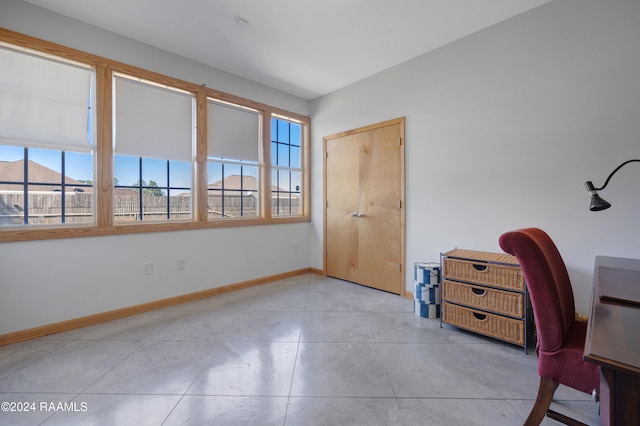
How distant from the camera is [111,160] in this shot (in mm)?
2648

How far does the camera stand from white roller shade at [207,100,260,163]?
340 cm

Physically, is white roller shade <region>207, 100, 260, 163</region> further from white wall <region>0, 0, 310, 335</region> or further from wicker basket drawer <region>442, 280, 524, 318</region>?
wicker basket drawer <region>442, 280, 524, 318</region>

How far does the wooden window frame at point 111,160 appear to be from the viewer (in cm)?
229

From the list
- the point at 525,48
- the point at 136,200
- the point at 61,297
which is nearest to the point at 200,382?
the point at 61,297

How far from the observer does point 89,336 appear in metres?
2.30

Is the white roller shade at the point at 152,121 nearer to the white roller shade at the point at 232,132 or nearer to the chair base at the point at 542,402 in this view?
the white roller shade at the point at 232,132

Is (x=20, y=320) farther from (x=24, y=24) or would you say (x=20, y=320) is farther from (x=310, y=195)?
(x=310, y=195)

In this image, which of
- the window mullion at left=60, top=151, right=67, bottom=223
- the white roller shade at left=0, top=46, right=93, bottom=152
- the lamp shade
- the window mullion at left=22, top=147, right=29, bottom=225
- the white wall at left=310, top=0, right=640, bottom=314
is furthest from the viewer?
the window mullion at left=60, top=151, right=67, bottom=223

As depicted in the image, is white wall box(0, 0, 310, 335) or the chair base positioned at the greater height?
white wall box(0, 0, 310, 335)

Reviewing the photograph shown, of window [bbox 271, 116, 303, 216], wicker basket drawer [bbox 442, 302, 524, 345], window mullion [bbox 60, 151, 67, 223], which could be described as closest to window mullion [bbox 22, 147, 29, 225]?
window mullion [bbox 60, 151, 67, 223]

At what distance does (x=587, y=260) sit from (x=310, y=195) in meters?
3.34

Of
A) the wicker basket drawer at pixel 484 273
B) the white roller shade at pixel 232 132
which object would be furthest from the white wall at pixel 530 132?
the white roller shade at pixel 232 132

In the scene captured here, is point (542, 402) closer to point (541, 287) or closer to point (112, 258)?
point (541, 287)

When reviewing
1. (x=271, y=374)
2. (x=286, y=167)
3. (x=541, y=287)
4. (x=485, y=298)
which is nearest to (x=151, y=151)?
(x=286, y=167)
